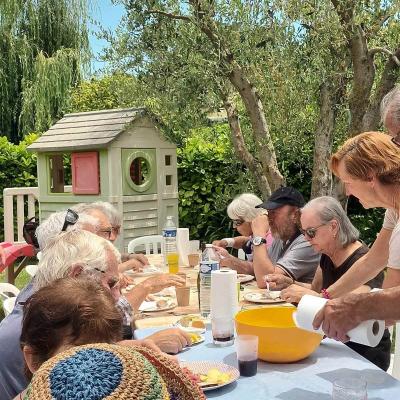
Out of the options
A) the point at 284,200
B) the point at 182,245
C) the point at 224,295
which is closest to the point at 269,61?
the point at 284,200

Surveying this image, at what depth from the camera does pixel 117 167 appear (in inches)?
284

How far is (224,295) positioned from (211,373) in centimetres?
49

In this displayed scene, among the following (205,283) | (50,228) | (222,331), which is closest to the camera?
(222,331)

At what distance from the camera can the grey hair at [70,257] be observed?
2.13 meters

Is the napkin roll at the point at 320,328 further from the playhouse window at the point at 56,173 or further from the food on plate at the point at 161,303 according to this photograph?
the playhouse window at the point at 56,173

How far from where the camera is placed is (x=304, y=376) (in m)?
1.98

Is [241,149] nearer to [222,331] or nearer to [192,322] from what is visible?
[192,322]

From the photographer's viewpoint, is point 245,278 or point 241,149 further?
point 241,149

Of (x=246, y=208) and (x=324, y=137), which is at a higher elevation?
(x=324, y=137)

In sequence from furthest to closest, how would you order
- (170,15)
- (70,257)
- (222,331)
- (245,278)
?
(170,15) → (245,278) → (222,331) → (70,257)

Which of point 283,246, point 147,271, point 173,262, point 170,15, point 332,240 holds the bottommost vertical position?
point 147,271

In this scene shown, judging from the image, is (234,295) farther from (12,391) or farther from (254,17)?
(254,17)

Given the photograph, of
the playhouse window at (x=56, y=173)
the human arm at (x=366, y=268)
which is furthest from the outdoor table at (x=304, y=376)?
the playhouse window at (x=56, y=173)

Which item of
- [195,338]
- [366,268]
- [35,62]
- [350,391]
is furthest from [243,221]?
[35,62]
